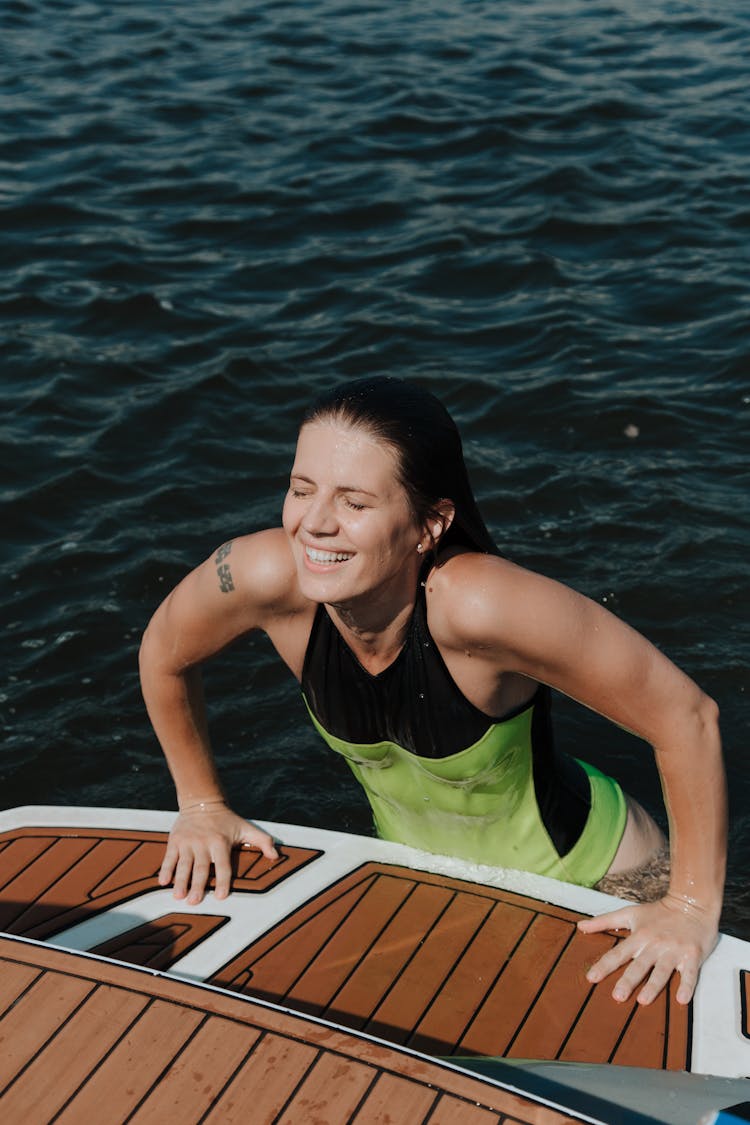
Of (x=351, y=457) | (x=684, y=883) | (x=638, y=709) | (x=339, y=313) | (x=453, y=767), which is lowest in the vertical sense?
(x=339, y=313)

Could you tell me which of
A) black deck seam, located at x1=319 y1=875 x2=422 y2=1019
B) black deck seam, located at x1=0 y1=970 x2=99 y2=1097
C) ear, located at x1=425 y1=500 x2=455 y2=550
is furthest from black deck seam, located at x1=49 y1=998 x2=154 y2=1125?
ear, located at x1=425 y1=500 x2=455 y2=550

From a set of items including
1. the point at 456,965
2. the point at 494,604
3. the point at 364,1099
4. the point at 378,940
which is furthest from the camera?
the point at 378,940

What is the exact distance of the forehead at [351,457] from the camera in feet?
10.6

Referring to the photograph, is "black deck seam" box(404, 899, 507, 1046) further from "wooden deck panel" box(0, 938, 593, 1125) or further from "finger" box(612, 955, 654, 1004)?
"wooden deck panel" box(0, 938, 593, 1125)

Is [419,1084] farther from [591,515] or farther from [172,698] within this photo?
[591,515]

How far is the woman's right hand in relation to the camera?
3822 mm

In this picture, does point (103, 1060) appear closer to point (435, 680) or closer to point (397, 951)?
point (397, 951)

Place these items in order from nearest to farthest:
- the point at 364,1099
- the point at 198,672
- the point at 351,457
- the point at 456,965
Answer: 1. the point at 364,1099
2. the point at 351,457
3. the point at 456,965
4. the point at 198,672

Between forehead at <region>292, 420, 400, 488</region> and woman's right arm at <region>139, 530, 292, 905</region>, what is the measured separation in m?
0.40

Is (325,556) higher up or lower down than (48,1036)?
higher up

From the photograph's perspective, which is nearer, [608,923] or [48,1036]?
[48,1036]

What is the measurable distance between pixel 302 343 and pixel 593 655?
5533 mm

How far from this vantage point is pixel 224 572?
367cm

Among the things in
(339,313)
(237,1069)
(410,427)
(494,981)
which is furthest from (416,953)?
(339,313)
